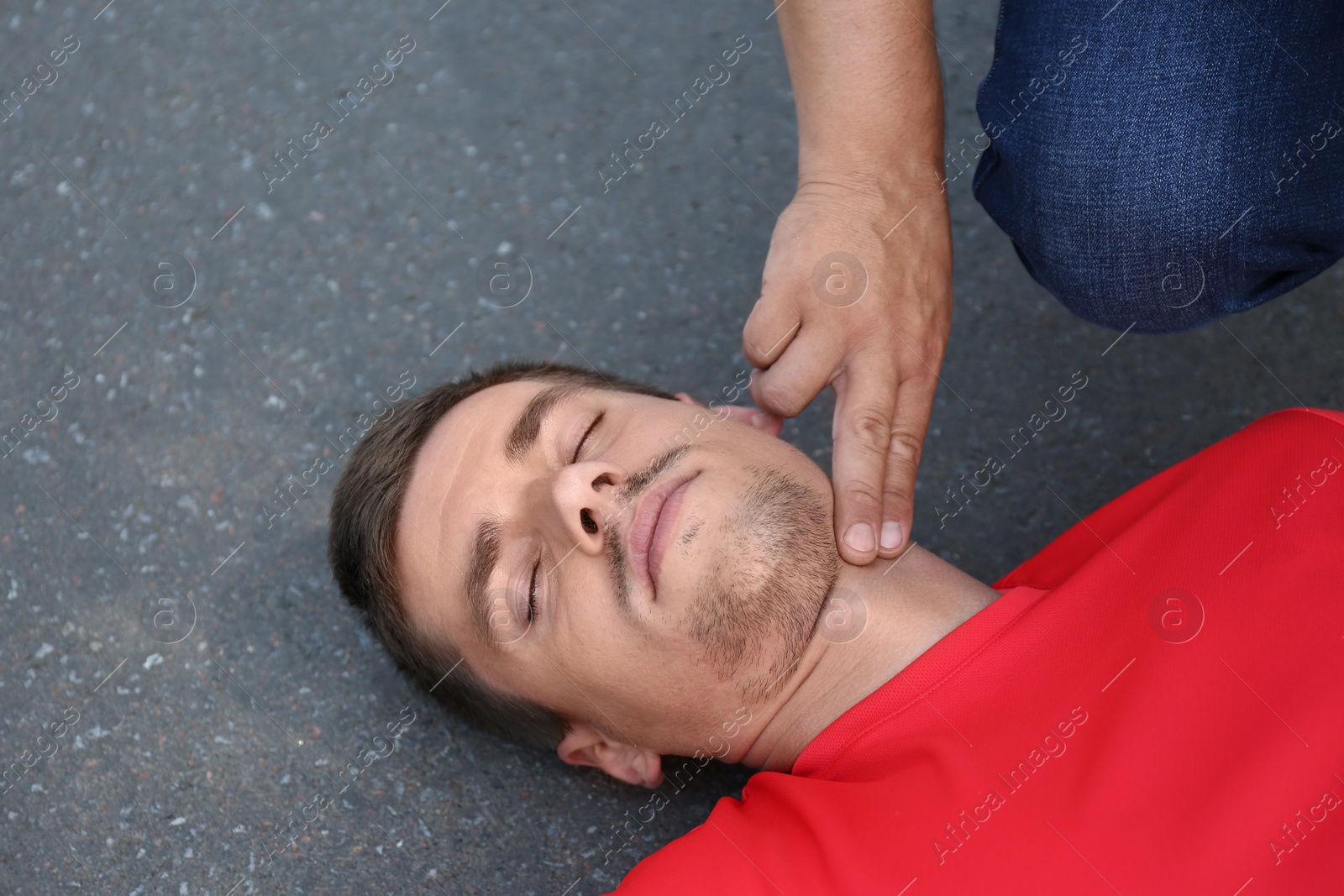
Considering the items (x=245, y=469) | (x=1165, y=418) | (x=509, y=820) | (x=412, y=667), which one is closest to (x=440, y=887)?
(x=509, y=820)

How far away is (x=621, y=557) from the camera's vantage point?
1716 mm

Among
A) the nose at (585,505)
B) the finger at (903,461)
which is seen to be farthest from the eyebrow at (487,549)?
the finger at (903,461)

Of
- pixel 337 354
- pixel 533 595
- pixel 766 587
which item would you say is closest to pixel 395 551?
pixel 533 595

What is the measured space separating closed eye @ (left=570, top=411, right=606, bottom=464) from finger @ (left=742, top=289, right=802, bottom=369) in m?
0.31

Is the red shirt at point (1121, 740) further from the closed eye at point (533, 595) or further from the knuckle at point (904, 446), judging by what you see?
the closed eye at point (533, 595)

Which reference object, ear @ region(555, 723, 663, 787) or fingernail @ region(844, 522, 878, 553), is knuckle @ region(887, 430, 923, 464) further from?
ear @ region(555, 723, 663, 787)

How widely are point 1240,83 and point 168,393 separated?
2.49m

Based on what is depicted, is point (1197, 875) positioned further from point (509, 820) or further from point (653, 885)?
point (509, 820)

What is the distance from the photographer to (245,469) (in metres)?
2.51

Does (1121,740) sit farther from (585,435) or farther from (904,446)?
(585,435)

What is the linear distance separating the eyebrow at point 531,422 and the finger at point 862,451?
20.7 inches

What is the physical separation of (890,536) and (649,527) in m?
0.45

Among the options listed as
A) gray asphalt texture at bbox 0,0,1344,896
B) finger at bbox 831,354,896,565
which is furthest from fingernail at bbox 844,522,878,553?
gray asphalt texture at bbox 0,0,1344,896

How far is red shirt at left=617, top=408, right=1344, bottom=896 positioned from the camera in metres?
1.49
